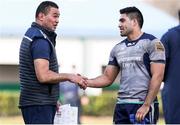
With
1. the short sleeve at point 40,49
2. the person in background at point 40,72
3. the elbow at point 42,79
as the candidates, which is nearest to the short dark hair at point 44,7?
the person in background at point 40,72

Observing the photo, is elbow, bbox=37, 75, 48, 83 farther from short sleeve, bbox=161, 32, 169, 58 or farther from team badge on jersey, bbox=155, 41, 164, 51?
short sleeve, bbox=161, 32, 169, 58

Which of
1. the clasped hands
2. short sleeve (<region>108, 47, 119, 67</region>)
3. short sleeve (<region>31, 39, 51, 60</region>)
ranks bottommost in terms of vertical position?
the clasped hands

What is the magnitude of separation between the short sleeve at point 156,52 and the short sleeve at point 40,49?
0.99m

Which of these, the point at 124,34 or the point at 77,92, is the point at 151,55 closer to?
the point at 124,34

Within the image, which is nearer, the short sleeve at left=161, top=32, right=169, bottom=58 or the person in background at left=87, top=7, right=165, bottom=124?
the person in background at left=87, top=7, right=165, bottom=124

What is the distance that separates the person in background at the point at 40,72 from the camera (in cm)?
721

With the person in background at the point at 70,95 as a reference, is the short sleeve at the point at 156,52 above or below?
above

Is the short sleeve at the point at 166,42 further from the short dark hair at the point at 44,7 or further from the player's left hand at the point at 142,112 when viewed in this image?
the short dark hair at the point at 44,7

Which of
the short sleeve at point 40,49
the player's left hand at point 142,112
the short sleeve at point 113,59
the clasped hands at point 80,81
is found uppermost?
the short sleeve at point 40,49

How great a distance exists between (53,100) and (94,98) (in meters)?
24.3

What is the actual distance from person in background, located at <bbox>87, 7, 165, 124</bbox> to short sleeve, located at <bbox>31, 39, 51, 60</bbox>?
786 millimetres

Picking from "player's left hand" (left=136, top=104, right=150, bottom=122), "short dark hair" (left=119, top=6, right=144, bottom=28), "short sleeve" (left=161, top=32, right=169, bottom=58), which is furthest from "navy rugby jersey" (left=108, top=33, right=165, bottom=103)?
"short sleeve" (left=161, top=32, right=169, bottom=58)

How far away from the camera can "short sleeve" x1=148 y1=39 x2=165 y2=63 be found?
→ 743 centimetres

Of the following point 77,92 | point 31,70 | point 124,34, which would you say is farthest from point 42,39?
point 77,92
